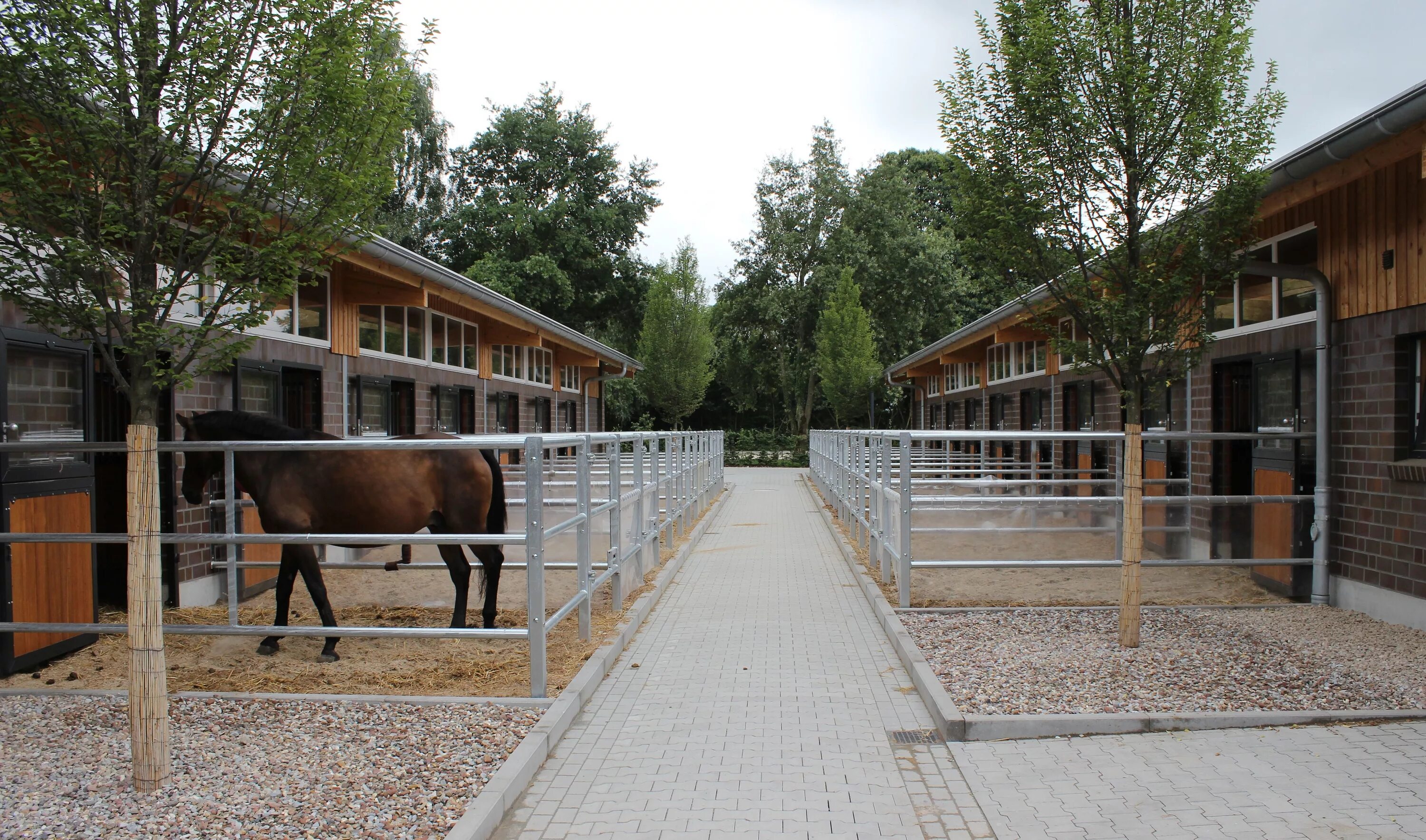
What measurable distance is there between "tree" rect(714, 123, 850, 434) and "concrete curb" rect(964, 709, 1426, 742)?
40.4 meters

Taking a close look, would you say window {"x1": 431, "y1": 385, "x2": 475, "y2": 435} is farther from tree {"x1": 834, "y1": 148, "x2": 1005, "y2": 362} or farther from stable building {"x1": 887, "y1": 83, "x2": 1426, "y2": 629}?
tree {"x1": 834, "y1": 148, "x2": 1005, "y2": 362}

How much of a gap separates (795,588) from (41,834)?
6878mm

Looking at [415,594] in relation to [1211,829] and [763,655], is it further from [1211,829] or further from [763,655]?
[1211,829]

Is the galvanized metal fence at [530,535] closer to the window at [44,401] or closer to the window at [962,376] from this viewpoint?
the window at [44,401]

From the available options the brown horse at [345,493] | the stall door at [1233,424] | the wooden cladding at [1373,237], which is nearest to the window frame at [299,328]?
the brown horse at [345,493]

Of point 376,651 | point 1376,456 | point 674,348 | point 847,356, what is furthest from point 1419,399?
point 674,348

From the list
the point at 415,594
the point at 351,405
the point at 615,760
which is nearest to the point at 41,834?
the point at 615,760

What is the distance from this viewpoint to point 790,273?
4697cm

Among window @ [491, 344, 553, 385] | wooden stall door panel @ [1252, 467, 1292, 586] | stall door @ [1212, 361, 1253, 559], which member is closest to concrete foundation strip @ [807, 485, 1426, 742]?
wooden stall door panel @ [1252, 467, 1292, 586]

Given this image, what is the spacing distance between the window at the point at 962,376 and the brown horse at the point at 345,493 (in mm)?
20829

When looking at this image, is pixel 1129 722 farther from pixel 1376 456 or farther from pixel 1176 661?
pixel 1376 456

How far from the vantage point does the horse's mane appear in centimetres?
656

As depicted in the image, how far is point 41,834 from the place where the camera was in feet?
11.3

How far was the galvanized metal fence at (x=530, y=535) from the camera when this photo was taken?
207 inches
